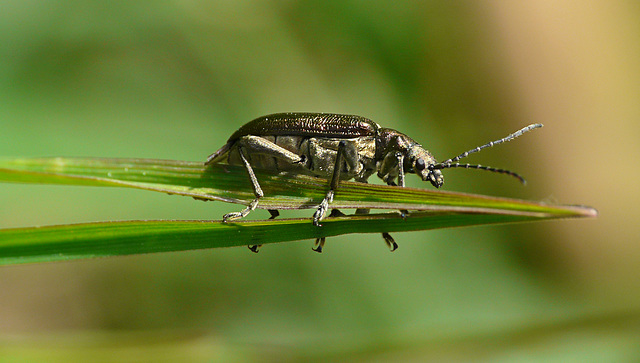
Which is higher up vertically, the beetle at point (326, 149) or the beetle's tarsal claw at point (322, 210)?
the beetle at point (326, 149)

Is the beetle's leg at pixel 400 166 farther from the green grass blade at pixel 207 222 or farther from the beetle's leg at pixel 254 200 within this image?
the beetle's leg at pixel 254 200

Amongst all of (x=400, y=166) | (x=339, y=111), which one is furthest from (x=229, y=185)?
(x=339, y=111)

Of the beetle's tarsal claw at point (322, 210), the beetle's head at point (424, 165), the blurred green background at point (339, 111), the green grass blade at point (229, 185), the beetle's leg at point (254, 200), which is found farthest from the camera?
the blurred green background at point (339, 111)

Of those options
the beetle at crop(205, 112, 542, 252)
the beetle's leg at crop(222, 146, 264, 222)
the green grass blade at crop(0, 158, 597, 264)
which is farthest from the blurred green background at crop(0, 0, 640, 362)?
the green grass blade at crop(0, 158, 597, 264)

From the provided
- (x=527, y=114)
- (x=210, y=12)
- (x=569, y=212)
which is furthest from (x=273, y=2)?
(x=569, y=212)

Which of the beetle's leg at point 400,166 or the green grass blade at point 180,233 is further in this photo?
the beetle's leg at point 400,166

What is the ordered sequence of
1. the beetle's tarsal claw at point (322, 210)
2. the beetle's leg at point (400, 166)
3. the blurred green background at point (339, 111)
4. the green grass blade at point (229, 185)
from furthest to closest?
the blurred green background at point (339, 111)
the beetle's leg at point (400, 166)
the beetle's tarsal claw at point (322, 210)
the green grass blade at point (229, 185)

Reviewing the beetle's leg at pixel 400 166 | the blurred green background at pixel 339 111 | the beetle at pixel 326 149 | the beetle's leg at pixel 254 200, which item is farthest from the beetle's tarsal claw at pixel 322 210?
the blurred green background at pixel 339 111
